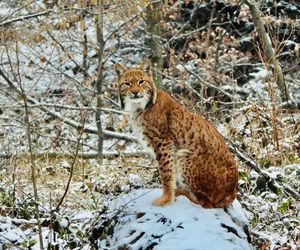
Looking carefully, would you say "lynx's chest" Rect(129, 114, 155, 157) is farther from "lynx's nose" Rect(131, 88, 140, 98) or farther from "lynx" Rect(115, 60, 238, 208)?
"lynx's nose" Rect(131, 88, 140, 98)

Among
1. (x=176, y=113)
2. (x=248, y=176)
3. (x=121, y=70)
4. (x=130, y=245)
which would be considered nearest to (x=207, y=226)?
(x=130, y=245)

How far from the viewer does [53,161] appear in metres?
8.41

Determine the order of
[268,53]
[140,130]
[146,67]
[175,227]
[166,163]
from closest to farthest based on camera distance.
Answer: [175,227] < [166,163] < [140,130] < [146,67] < [268,53]

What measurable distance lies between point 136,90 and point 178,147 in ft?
1.80

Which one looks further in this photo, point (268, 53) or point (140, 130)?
point (268, 53)

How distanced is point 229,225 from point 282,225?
140 centimetres

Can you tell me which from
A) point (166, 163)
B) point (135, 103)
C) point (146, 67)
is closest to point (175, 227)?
point (166, 163)

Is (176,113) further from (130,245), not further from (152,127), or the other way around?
(130,245)

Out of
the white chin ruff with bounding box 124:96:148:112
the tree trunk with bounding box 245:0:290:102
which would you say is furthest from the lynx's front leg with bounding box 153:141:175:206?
the tree trunk with bounding box 245:0:290:102

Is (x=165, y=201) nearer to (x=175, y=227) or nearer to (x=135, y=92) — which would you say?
(x=175, y=227)

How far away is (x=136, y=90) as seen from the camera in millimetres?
4766

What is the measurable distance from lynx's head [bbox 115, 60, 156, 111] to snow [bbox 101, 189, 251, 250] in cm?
78

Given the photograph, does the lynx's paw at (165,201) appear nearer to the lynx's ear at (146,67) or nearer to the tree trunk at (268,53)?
the lynx's ear at (146,67)

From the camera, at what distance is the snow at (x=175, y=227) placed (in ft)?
14.5
